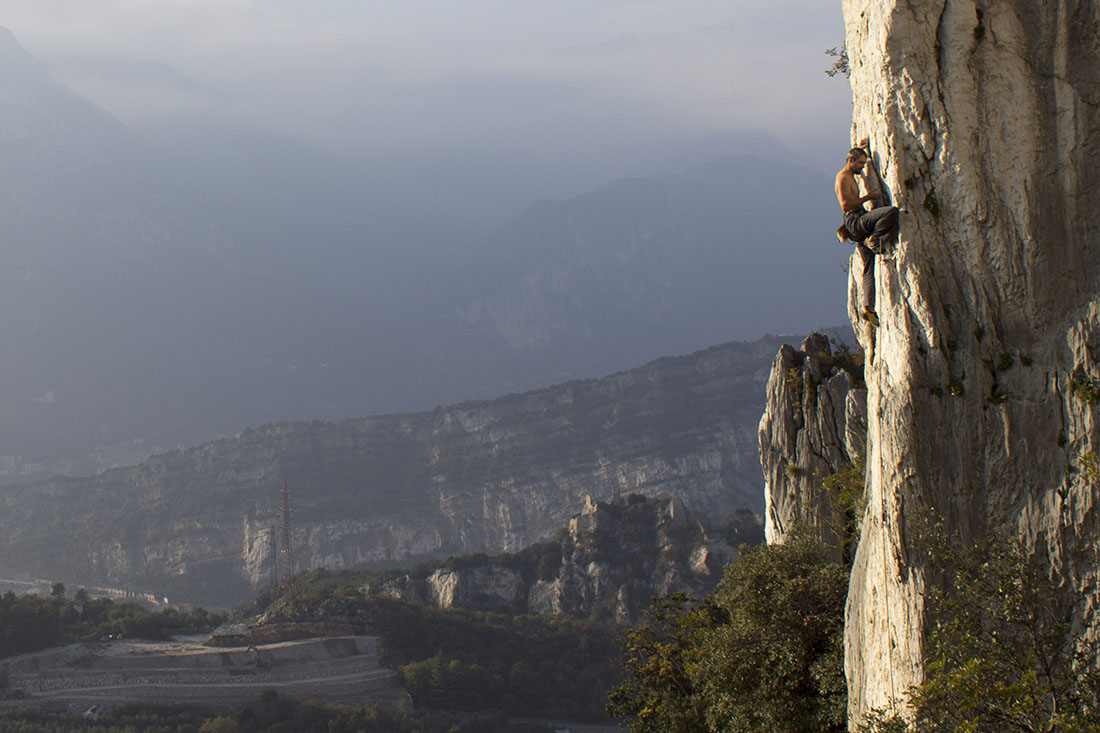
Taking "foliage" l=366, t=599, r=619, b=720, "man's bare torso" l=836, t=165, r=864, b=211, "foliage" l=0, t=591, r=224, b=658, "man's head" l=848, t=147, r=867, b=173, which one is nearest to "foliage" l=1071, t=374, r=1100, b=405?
"man's bare torso" l=836, t=165, r=864, b=211

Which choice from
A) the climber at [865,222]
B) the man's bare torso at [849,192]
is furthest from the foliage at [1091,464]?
the man's bare torso at [849,192]

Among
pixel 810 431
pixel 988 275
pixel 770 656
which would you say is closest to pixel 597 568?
pixel 810 431

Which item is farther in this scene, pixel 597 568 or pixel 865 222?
pixel 597 568

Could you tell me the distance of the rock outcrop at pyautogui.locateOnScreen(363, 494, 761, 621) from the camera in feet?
356

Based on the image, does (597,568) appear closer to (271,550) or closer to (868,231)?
(271,550)

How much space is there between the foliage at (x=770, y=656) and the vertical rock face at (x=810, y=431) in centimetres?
251

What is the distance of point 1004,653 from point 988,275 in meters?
5.61

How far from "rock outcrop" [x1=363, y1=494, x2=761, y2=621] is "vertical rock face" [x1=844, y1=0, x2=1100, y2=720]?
91.4 metres

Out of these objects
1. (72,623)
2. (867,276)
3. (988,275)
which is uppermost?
(867,276)

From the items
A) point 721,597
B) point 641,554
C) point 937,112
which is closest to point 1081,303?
point 937,112

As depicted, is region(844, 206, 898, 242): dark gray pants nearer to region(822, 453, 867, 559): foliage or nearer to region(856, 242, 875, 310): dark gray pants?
region(856, 242, 875, 310): dark gray pants

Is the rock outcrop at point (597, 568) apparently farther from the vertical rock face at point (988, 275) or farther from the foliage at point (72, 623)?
the vertical rock face at point (988, 275)

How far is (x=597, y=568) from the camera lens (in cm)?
11494

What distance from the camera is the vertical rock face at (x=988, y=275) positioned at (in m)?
15.4
